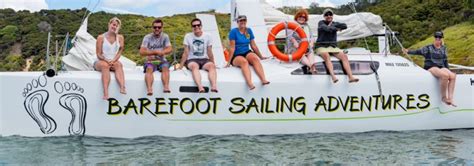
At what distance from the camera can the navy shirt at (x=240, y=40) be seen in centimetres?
901

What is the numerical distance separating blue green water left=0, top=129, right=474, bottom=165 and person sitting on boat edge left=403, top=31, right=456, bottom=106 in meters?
0.77

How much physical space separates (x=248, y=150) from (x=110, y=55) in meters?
2.58

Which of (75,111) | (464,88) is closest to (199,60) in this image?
(75,111)

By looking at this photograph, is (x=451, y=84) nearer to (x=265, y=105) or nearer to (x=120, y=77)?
(x=265, y=105)

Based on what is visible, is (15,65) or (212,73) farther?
(15,65)

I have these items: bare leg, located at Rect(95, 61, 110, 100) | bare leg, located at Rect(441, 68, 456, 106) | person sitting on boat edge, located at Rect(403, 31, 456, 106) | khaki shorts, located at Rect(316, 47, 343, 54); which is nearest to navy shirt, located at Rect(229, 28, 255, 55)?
khaki shorts, located at Rect(316, 47, 343, 54)

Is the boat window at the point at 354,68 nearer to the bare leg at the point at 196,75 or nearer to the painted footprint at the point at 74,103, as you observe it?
the bare leg at the point at 196,75

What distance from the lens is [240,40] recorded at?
901 centimetres

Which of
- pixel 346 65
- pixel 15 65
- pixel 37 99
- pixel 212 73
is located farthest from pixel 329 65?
pixel 15 65

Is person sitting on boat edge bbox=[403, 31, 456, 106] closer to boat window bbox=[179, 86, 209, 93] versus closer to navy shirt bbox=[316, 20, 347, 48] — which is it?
navy shirt bbox=[316, 20, 347, 48]

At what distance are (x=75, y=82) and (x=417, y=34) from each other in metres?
27.3

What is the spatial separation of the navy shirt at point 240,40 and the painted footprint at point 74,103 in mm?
2457

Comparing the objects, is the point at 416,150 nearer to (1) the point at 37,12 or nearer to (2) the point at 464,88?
(2) the point at 464,88

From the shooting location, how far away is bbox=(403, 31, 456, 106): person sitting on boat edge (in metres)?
9.48
